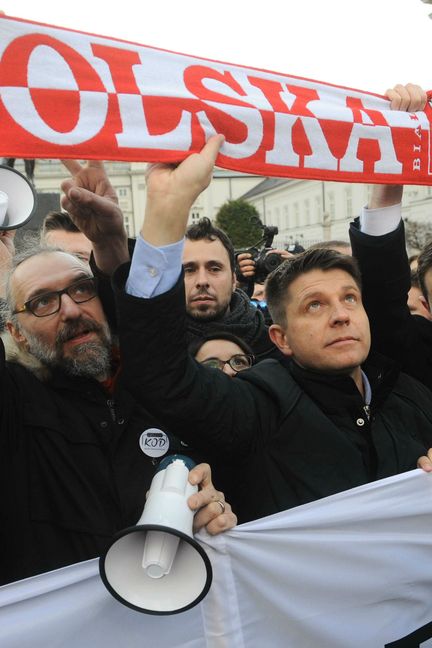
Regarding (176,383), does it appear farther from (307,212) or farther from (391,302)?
(307,212)

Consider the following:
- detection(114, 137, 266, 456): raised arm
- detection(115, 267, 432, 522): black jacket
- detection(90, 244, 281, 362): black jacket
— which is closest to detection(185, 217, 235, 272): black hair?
detection(90, 244, 281, 362): black jacket

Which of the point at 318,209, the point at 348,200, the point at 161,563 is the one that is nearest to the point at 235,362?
the point at 161,563

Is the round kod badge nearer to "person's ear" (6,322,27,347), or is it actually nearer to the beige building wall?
"person's ear" (6,322,27,347)

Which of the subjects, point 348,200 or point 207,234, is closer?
point 207,234

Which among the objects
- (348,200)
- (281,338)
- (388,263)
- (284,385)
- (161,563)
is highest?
(348,200)

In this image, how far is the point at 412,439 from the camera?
182 cm

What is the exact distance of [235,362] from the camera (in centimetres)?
240

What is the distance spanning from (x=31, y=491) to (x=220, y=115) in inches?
43.5

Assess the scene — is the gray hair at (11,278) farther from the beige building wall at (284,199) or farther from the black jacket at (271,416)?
the beige building wall at (284,199)

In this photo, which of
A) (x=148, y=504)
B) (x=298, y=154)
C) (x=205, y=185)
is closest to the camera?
(x=148, y=504)

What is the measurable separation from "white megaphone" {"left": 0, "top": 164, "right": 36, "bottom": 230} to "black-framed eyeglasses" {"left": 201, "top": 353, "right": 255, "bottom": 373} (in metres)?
0.84

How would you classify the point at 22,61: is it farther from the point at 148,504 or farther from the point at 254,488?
the point at 254,488

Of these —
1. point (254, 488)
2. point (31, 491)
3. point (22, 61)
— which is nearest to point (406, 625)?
point (254, 488)

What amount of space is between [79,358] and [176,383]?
1.75 ft
